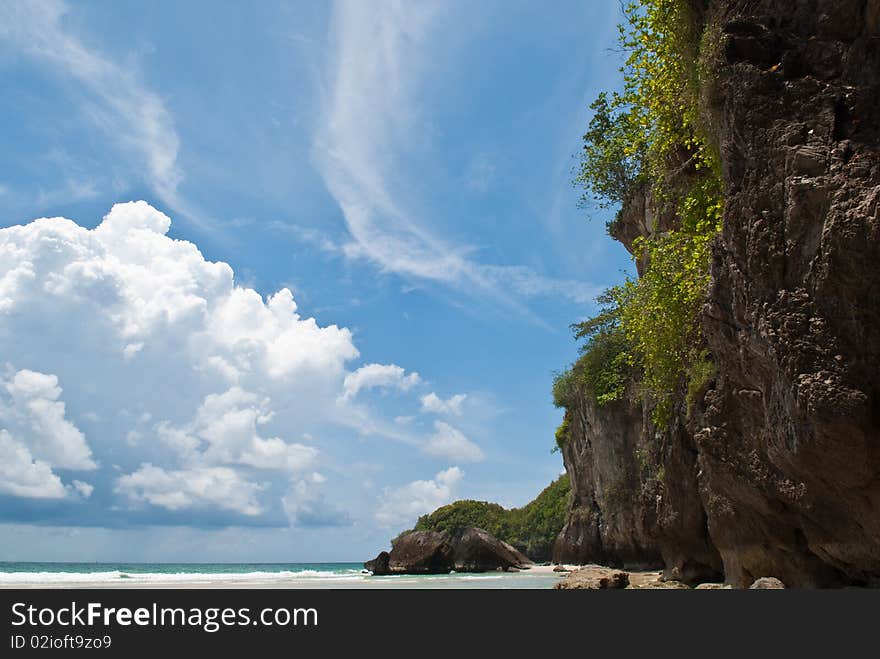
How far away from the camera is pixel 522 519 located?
76.6m

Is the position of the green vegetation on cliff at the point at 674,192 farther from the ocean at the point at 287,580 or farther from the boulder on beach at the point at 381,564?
the boulder on beach at the point at 381,564

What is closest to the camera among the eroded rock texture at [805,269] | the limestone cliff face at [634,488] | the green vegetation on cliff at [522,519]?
the eroded rock texture at [805,269]

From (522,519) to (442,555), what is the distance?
35.0m

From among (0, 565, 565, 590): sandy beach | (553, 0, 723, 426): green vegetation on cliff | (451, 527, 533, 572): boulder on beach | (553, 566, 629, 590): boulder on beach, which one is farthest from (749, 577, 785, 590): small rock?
(451, 527, 533, 572): boulder on beach

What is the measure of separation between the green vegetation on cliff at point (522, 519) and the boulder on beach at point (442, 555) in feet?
73.7

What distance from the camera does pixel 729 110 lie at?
9672mm

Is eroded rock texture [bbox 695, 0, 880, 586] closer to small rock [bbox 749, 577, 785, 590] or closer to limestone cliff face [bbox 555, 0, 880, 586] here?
limestone cliff face [bbox 555, 0, 880, 586]

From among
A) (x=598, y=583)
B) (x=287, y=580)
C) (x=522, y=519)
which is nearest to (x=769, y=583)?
(x=598, y=583)

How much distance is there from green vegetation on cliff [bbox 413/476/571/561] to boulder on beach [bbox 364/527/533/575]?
2246cm

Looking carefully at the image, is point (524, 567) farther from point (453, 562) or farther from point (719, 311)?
point (719, 311)

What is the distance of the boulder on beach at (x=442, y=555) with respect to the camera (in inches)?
1715

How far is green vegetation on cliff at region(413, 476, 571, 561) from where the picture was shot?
6912 cm

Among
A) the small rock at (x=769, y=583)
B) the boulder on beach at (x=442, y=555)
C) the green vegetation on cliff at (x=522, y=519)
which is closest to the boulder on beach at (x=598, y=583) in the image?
the small rock at (x=769, y=583)

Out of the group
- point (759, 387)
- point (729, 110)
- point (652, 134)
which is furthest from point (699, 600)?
point (652, 134)
